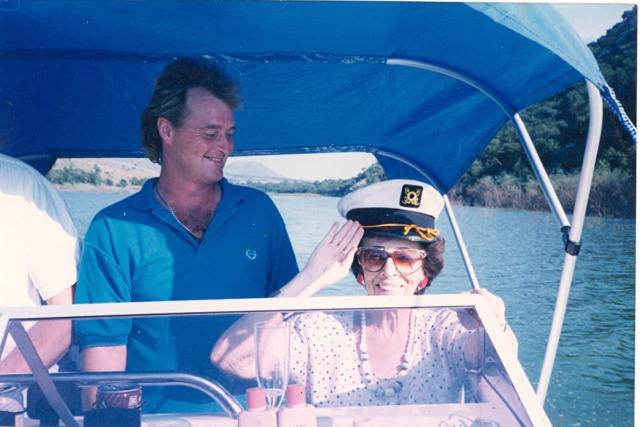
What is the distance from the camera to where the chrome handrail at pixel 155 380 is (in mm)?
892

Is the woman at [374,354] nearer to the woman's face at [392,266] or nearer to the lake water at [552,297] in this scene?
the woman's face at [392,266]

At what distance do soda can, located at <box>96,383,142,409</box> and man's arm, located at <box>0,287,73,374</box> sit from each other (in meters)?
0.08

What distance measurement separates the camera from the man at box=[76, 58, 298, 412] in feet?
5.52

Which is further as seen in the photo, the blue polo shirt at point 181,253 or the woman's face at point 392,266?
the blue polo shirt at point 181,253

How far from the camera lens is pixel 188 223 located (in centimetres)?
179

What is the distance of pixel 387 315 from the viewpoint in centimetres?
96

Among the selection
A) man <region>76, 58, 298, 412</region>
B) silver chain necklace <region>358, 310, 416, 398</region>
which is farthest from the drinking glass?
man <region>76, 58, 298, 412</region>

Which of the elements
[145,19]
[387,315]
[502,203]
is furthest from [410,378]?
[502,203]

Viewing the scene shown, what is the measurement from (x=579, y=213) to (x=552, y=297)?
785 centimetres

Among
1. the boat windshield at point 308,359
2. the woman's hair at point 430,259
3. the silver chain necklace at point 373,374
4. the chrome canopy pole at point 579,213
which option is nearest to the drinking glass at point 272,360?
the boat windshield at point 308,359

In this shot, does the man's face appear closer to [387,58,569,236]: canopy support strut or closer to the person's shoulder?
the person's shoulder

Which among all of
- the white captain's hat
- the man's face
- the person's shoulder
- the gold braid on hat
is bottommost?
the gold braid on hat

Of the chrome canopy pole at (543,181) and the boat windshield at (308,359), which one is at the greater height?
the chrome canopy pole at (543,181)

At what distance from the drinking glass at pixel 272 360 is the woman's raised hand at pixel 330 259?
49cm
